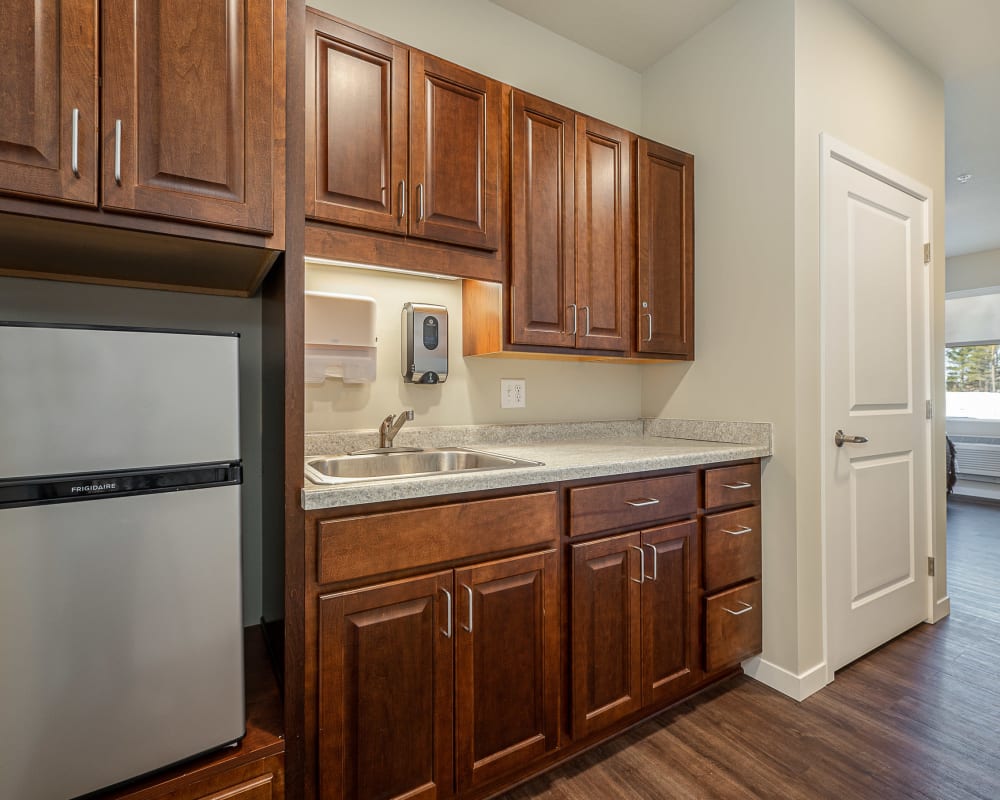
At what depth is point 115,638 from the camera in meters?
0.99

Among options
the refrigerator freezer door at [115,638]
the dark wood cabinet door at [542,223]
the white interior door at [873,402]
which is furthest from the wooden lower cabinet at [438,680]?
the white interior door at [873,402]

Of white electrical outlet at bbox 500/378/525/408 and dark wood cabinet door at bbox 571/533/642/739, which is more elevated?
white electrical outlet at bbox 500/378/525/408

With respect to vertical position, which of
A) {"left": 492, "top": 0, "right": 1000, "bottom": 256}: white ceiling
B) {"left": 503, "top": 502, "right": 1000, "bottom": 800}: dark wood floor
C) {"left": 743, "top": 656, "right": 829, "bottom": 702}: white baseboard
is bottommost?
{"left": 503, "top": 502, "right": 1000, "bottom": 800}: dark wood floor

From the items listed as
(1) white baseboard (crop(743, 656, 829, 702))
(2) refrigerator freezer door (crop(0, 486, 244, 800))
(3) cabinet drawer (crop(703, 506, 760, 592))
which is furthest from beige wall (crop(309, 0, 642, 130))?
(1) white baseboard (crop(743, 656, 829, 702))

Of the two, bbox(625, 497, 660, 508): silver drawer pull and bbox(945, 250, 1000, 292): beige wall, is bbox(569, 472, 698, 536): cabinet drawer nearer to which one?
bbox(625, 497, 660, 508): silver drawer pull

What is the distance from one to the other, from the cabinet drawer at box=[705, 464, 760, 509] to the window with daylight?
6.00 m

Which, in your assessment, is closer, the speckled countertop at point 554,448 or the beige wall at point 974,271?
the speckled countertop at point 554,448

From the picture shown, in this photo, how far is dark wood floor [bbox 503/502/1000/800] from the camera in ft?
5.07

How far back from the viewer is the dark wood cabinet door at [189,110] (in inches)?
40.5

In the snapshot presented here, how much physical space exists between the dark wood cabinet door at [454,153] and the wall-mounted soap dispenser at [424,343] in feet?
1.17

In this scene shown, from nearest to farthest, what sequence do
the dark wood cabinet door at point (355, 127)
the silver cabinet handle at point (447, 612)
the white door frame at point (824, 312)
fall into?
the silver cabinet handle at point (447, 612), the dark wood cabinet door at point (355, 127), the white door frame at point (824, 312)

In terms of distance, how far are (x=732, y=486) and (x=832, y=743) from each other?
88 centimetres

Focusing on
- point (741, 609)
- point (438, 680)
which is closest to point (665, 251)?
point (741, 609)

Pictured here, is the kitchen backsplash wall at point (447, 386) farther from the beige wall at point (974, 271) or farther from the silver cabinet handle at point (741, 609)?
the beige wall at point (974, 271)
